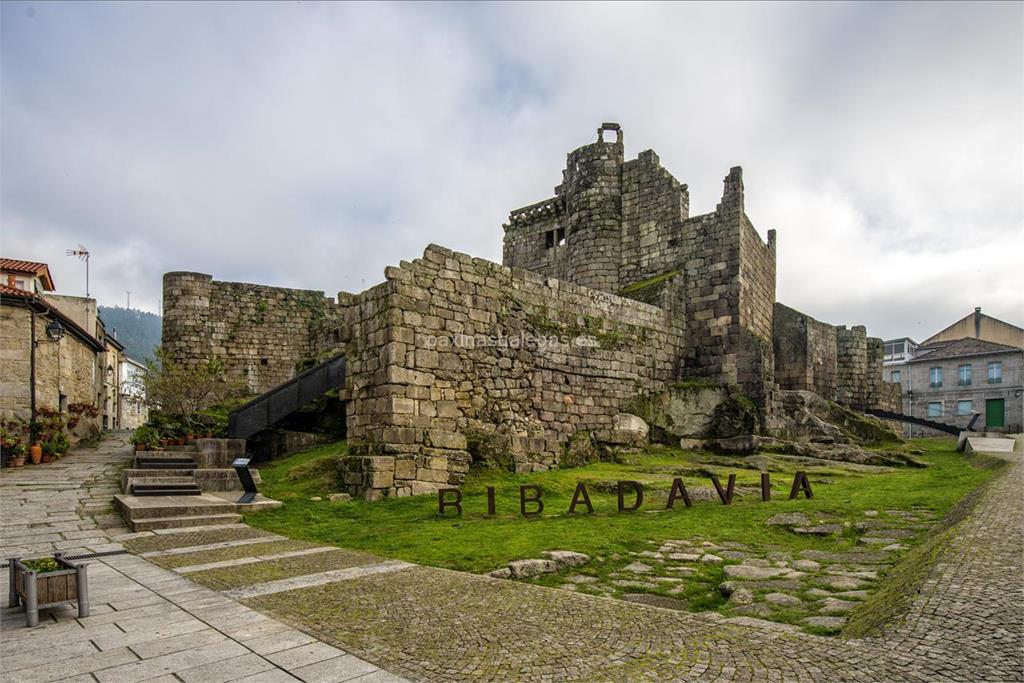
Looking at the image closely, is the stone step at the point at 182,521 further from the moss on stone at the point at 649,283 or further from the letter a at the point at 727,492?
the moss on stone at the point at 649,283

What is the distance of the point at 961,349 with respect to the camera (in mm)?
43375

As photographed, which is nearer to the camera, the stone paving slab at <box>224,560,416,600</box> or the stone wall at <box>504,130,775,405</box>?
the stone paving slab at <box>224,560,416,600</box>

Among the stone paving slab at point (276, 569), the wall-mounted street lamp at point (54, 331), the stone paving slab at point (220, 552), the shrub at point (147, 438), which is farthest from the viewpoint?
the wall-mounted street lamp at point (54, 331)

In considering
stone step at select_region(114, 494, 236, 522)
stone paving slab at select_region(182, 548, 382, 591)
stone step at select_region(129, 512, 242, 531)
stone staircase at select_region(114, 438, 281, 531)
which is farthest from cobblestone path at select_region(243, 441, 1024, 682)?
stone step at select_region(114, 494, 236, 522)

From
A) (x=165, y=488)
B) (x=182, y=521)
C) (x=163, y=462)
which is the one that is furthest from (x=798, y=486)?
(x=163, y=462)

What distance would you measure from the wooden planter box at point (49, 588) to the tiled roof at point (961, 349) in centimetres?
5114

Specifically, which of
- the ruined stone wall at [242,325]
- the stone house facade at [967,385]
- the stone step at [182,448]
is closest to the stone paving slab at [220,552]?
the stone step at [182,448]

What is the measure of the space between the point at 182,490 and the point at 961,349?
50.6 meters

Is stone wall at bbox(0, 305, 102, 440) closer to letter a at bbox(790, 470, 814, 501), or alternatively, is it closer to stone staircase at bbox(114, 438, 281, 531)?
stone staircase at bbox(114, 438, 281, 531)

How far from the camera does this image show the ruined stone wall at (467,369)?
36.9 ft

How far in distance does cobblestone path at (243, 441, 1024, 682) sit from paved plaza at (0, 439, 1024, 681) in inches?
0.5

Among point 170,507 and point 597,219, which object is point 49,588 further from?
point 597,219

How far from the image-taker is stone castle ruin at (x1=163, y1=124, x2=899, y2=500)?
11.7 m

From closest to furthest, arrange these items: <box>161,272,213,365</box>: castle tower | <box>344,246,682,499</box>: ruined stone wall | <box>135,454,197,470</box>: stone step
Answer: <box>344,246,682,499</box>: ruined stone wall
<box>135,454,197,470</box>: stone step
<box>161,272,213,365</box>: castle tower
